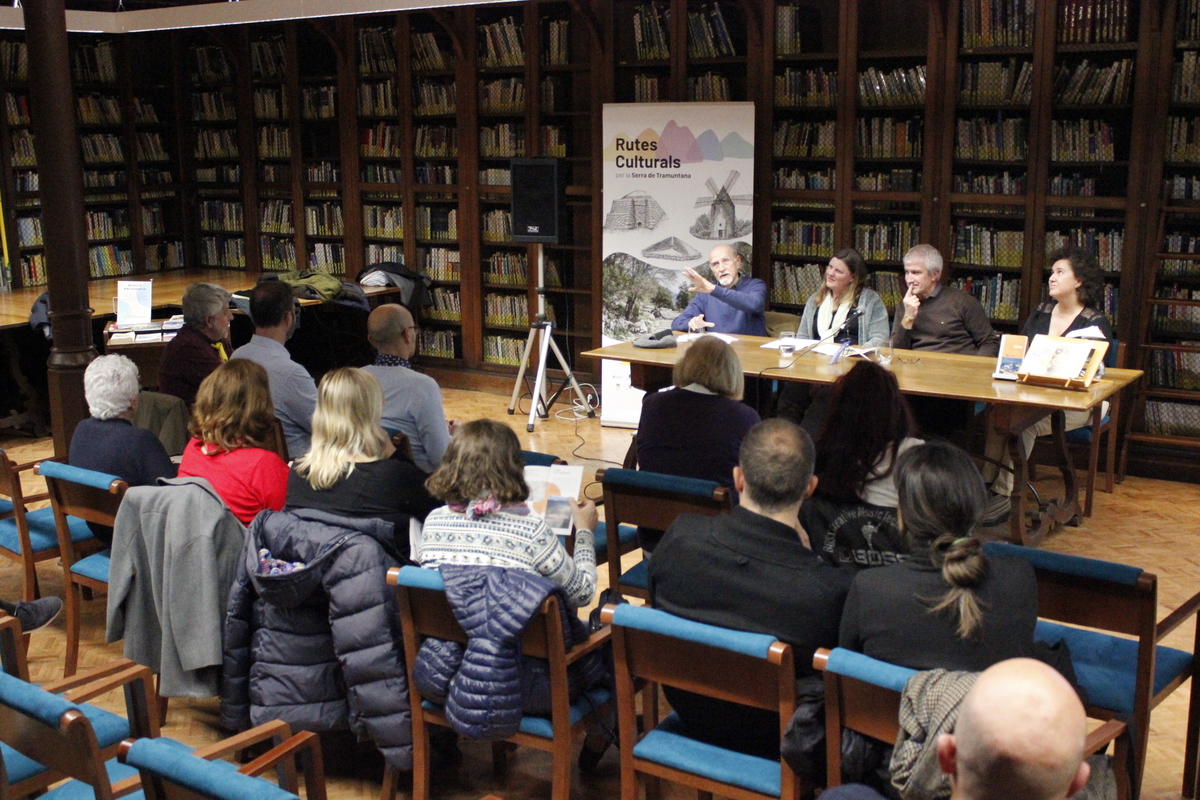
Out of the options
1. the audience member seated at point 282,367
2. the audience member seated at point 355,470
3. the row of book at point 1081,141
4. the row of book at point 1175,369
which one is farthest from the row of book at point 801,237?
the audience member seated at point 355,470

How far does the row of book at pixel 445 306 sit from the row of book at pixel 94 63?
146 inches

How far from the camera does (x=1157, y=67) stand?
21.0 ft

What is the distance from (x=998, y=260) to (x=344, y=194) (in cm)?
525

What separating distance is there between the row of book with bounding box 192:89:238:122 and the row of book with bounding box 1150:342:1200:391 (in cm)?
772

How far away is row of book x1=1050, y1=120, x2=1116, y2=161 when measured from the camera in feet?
22.1

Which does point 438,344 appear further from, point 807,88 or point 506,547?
point 506,547

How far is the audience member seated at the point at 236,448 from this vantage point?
147 inches

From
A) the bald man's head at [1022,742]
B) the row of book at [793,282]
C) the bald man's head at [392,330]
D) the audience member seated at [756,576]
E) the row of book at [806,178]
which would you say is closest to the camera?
the bald man's head at [1022,742]

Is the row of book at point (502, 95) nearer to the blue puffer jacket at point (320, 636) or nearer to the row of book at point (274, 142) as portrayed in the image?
the row of book at point (274, 142)

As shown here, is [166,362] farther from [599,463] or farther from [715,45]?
[715,45]

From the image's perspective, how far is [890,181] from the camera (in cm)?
739

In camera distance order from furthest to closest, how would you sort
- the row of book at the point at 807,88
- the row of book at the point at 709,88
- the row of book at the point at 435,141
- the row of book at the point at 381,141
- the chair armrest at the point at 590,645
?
the row of book at the point at 381,141 → the row of book at the point at 435,141 → the row of book at the point at 709,88 → the row of book at the point at 807,88 → the chair armrest at the point at 590,645

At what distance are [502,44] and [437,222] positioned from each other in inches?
58.4

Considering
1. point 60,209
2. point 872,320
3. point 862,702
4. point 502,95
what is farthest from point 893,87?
point 862,702
